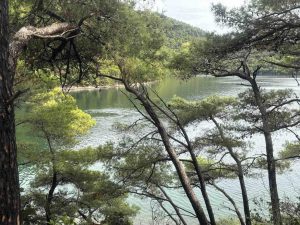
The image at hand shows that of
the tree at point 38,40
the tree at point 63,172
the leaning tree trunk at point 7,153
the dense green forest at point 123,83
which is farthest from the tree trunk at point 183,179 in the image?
the leaning tree trunk at point 7,153

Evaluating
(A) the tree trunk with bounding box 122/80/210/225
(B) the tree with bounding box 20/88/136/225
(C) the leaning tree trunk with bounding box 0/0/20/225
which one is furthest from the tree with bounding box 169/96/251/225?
(C) the leaning tree trunk with bounding box 0/0/20/225

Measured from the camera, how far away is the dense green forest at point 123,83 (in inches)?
123

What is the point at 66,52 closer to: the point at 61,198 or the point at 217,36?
the point at 217,36

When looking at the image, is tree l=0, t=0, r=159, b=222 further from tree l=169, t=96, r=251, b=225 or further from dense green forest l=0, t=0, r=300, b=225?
tree l=169, t=96, r=251, b=225

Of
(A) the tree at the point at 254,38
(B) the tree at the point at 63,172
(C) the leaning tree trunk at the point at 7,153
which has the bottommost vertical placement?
(B) the tree at the point at 63,172

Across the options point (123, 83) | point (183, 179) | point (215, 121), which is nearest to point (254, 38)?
point (123, 83)

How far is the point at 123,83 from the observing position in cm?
614

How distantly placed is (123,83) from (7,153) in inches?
A: 153

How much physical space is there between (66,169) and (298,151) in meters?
6.75

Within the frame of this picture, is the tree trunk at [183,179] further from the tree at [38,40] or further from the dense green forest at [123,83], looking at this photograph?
the tree at [38,40]

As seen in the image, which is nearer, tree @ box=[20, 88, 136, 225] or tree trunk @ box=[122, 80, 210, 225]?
tree trunk @ box=[122, 80, 210, 225]

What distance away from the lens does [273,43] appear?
643cm

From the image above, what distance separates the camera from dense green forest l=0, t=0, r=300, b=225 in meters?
3.13

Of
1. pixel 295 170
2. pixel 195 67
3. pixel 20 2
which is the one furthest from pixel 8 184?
pixel 295 170
